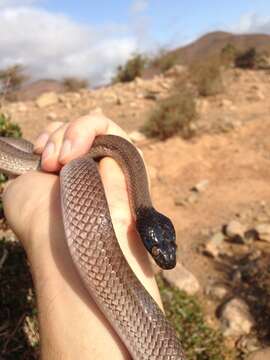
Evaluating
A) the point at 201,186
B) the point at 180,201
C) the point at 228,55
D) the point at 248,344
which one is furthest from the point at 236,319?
the point at 228,55

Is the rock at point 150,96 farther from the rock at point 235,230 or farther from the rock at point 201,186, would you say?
the rock at point 235,230

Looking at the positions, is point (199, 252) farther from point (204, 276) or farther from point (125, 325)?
point (125, 325)

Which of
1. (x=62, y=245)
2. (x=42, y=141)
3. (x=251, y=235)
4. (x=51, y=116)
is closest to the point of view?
(x=62, y=245)

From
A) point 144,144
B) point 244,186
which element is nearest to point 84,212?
point 244,186

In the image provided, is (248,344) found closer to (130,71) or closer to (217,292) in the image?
(217,292)

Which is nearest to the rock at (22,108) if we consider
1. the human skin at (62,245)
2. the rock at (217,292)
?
the rock at (217,292)

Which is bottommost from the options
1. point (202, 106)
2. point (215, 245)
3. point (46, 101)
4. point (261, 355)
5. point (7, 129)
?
point (46, 101)
